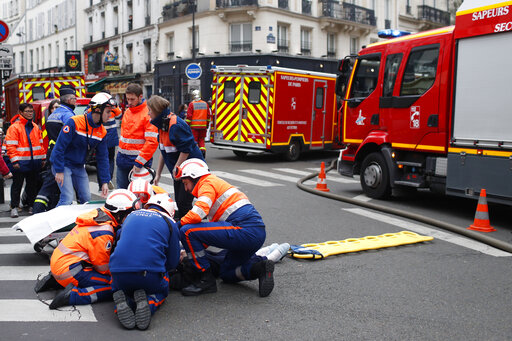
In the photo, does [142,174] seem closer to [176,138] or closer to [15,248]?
[176,138]

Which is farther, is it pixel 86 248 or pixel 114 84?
pixel 114 84

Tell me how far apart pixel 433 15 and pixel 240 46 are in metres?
16.6

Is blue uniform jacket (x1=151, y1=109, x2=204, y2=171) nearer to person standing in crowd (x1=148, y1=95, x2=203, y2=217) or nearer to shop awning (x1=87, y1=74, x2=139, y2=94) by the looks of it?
person standing in crowd (x1=148, y1=95, x2=203, y2=217)

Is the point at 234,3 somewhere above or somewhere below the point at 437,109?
above

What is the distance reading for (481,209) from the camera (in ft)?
24.7

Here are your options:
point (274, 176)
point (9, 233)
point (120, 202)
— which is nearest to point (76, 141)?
point (9, 233)

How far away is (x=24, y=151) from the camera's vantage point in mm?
8414

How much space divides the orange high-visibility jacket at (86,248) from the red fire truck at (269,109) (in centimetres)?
1132

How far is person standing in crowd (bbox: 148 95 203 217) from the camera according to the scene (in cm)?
650

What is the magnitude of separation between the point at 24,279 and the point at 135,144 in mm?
2531

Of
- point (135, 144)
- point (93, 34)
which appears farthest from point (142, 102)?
point (93, 34)

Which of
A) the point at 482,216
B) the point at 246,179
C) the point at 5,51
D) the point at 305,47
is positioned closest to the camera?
the point at 482,216

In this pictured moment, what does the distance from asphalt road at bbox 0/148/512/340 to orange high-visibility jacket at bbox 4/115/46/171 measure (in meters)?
1.24

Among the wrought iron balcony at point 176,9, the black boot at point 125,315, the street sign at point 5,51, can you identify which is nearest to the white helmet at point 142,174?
the black boot at point 125,315
